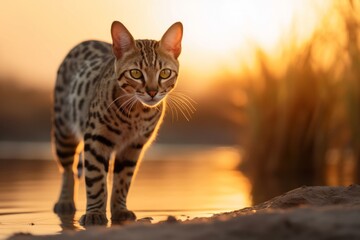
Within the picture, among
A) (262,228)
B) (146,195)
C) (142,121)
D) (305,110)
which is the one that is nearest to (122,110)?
(142,121)

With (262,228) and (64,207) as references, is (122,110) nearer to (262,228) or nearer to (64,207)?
(64,207)

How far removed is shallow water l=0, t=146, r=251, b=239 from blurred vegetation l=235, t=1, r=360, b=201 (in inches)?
21.2

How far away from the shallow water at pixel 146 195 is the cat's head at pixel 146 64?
2.49 feet

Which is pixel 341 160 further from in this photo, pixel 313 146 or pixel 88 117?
pixel 88 117

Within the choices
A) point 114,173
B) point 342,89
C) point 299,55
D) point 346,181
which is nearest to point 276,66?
point 299,55

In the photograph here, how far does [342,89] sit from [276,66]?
39.3 inches

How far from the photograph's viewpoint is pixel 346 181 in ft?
27.9

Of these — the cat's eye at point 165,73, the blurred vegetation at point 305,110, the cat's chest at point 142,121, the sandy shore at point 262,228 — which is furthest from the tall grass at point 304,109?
the sandy shore at point 262,228

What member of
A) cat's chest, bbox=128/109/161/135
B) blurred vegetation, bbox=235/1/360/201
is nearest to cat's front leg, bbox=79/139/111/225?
cat's chest, bbox=128/109/161/135

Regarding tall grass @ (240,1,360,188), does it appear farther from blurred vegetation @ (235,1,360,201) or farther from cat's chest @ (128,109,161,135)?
cat's chest @ (128,109,161,135)

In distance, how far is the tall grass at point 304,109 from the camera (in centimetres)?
993

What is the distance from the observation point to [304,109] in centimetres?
1062

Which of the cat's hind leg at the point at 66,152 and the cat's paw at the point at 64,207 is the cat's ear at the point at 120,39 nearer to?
the cat's paw at the point at 64,207

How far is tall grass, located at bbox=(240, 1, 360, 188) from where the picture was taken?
32.6 feet
